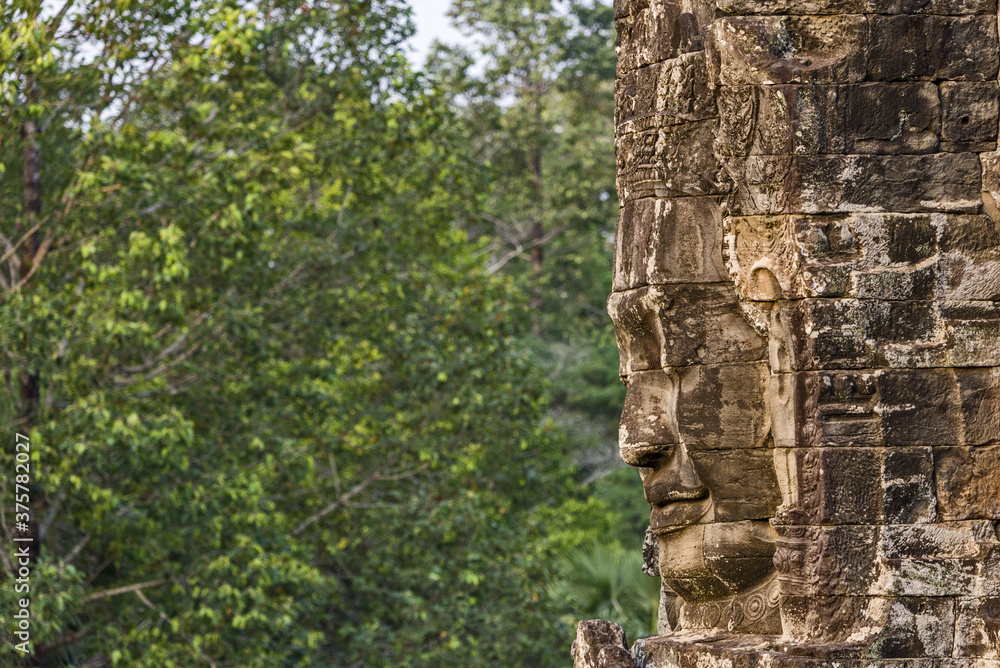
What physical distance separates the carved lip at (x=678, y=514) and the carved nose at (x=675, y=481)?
19 mm

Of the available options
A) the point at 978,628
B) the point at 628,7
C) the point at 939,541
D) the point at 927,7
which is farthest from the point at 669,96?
the point at 978,628

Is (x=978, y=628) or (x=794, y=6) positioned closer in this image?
(x=978, y=628)

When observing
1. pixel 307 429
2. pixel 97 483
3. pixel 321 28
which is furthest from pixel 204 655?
pixel 321 28

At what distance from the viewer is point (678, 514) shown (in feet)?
15.6

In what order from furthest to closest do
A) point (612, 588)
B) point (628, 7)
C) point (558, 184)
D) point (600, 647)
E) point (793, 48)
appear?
point (558, 184), point (612, 588), point (628, 7), point (600, 647), point (793, 48)

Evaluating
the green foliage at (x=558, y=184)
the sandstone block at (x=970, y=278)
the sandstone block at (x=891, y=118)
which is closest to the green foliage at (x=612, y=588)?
the green foliage at (x=558, y=184)

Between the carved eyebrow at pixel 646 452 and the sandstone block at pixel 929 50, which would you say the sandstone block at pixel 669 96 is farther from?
the carved eyebrow at pixel 646 452

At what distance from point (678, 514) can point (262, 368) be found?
643 cm

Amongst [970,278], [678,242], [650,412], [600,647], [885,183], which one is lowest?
[600,647]

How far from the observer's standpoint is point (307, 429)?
11359 millimetres

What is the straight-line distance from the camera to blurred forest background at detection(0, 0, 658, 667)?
937cm

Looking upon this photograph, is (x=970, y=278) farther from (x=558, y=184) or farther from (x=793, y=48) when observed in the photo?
(x=558, y=184)

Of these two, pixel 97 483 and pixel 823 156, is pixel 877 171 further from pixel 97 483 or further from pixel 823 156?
pixel 97 483

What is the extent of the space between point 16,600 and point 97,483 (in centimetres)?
138
